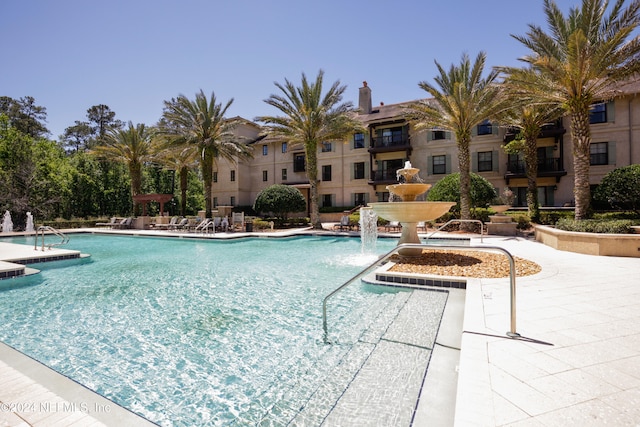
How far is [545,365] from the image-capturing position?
271cm

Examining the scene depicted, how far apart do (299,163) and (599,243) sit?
90.3 feet

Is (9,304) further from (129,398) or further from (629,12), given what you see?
(629,12)

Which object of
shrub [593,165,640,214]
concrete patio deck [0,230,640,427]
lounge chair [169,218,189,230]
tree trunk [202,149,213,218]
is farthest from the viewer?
tree trunk [202,149,213,218]

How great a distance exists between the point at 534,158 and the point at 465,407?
21.8 m

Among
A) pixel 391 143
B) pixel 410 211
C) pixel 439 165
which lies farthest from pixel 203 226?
pixel 439 165

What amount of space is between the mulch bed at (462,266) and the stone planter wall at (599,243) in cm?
285

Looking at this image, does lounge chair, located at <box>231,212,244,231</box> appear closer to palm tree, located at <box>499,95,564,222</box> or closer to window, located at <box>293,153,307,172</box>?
window, located at <box>293,153,307,172</box>

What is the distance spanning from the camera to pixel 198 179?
45.0 metres

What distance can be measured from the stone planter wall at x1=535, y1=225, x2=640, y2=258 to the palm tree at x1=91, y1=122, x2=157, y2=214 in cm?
2901

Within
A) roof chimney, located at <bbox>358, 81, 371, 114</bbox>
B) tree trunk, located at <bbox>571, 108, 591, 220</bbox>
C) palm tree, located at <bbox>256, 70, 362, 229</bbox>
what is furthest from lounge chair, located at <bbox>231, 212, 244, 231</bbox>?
tree trunk, located at <bbox>571, 108, 591, 220</bbox>

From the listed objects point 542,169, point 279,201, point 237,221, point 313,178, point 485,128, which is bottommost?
point 237,221

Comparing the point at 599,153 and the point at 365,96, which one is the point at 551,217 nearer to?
Answer: the point at 599,153

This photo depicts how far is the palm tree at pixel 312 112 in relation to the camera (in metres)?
21.0

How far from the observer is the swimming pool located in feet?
9.76
